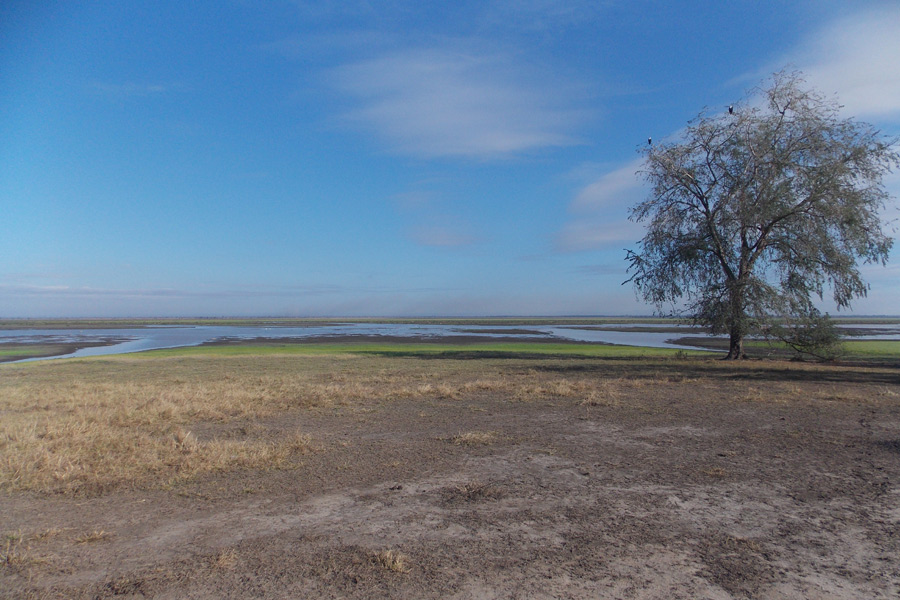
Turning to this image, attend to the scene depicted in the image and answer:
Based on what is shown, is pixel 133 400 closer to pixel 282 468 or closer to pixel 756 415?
pixel 282 468

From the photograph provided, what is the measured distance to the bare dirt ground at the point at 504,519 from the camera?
4633 millimetres

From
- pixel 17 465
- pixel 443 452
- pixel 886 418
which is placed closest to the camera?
pixel 17 465

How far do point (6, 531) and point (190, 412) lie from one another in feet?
23.9

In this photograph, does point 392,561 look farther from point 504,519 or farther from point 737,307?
point 737,307

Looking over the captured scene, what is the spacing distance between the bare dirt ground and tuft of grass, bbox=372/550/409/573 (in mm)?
19

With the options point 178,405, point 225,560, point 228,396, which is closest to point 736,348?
point 228,396

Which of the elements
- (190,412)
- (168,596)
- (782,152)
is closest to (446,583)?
(168,596)

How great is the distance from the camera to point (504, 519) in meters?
6.11

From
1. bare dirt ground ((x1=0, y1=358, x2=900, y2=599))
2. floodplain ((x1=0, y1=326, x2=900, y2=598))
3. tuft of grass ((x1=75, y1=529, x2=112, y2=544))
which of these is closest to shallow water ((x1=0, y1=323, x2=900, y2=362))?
floodplain ((x1=0, y1=326, x2=900, y2=598))

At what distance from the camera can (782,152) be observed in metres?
26.8

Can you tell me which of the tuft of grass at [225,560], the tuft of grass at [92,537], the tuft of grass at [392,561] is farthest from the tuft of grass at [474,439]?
the tuft of grass at [92,537]

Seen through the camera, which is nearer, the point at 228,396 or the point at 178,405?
the point at 178,405

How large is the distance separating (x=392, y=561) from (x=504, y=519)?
1.61 meters

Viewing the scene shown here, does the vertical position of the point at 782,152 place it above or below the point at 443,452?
above
